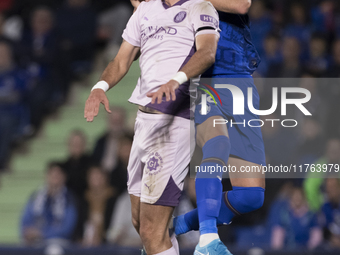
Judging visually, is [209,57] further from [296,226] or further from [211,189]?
[296,226]

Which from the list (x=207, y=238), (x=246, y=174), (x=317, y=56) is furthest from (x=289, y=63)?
(x=207, y=238)

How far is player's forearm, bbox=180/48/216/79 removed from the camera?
335 cm

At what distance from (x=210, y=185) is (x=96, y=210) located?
411 cm

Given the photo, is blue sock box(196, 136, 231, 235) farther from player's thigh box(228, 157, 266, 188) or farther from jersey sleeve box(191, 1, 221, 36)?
jersey sleeve box(191, 1, 221, 36)

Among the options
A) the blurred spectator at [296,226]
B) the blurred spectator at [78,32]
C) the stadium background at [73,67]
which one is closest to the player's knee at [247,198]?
the blurred spectator at [296,226]

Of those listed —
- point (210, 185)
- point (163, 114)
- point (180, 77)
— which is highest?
point (180, 77)

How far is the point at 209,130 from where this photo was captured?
3668 millimetres

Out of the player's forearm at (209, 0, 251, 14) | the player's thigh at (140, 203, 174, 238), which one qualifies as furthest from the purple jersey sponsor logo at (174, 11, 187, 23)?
the player's thigh at (140, 203, 174, 238)

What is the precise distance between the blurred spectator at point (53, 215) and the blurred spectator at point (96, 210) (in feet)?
0.48

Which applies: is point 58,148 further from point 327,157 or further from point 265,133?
point 327,157

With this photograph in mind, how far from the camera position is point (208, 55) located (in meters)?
3.39

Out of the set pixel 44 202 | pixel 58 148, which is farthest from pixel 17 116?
pixel 44 202

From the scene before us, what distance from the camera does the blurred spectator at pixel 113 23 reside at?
8.91 metres

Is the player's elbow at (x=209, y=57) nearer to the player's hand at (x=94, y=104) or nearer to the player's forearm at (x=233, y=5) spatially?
the player's forearm at (x=233, y=5)
